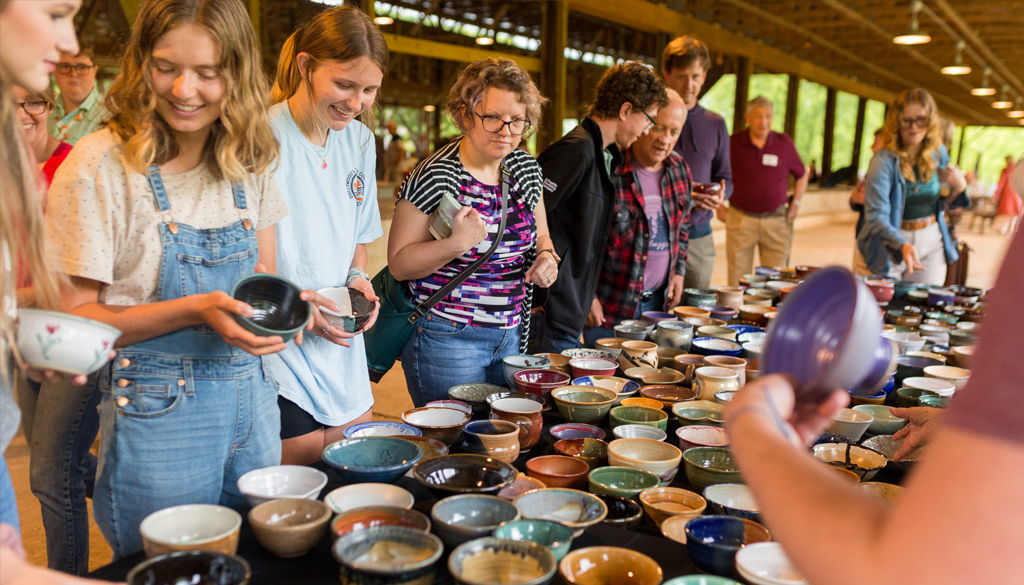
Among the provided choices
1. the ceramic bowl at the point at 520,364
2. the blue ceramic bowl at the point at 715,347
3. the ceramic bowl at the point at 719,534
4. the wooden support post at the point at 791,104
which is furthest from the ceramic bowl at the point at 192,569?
the wooden support post at the point at 791,104

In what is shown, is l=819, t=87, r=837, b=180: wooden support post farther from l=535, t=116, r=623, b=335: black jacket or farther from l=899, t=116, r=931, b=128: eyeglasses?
l=535, t=116, r=623, b=335: black jacket

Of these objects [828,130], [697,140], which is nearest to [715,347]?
[697,140]

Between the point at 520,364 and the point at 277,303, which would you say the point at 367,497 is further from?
the point at 520,364

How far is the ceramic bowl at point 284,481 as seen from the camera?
4.00 ft

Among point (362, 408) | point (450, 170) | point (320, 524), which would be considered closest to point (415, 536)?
point (320, 524)

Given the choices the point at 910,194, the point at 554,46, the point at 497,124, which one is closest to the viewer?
the point at 497,124

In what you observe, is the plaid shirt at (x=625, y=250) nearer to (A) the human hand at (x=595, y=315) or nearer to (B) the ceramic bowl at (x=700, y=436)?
(A) the human hand at (x=595, y=315)

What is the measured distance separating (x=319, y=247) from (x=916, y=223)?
3277mm

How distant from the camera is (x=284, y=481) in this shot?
1.26 meters

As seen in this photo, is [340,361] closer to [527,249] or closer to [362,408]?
[362,408]

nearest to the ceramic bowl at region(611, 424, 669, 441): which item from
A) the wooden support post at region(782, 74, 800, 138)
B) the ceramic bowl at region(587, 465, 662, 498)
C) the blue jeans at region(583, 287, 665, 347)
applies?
the ceramic bowl at region(587, 465, 662, 498)

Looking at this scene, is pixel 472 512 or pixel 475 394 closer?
pixel 472 512

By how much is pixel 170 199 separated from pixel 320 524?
2.12 feet

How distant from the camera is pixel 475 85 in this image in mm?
2102
